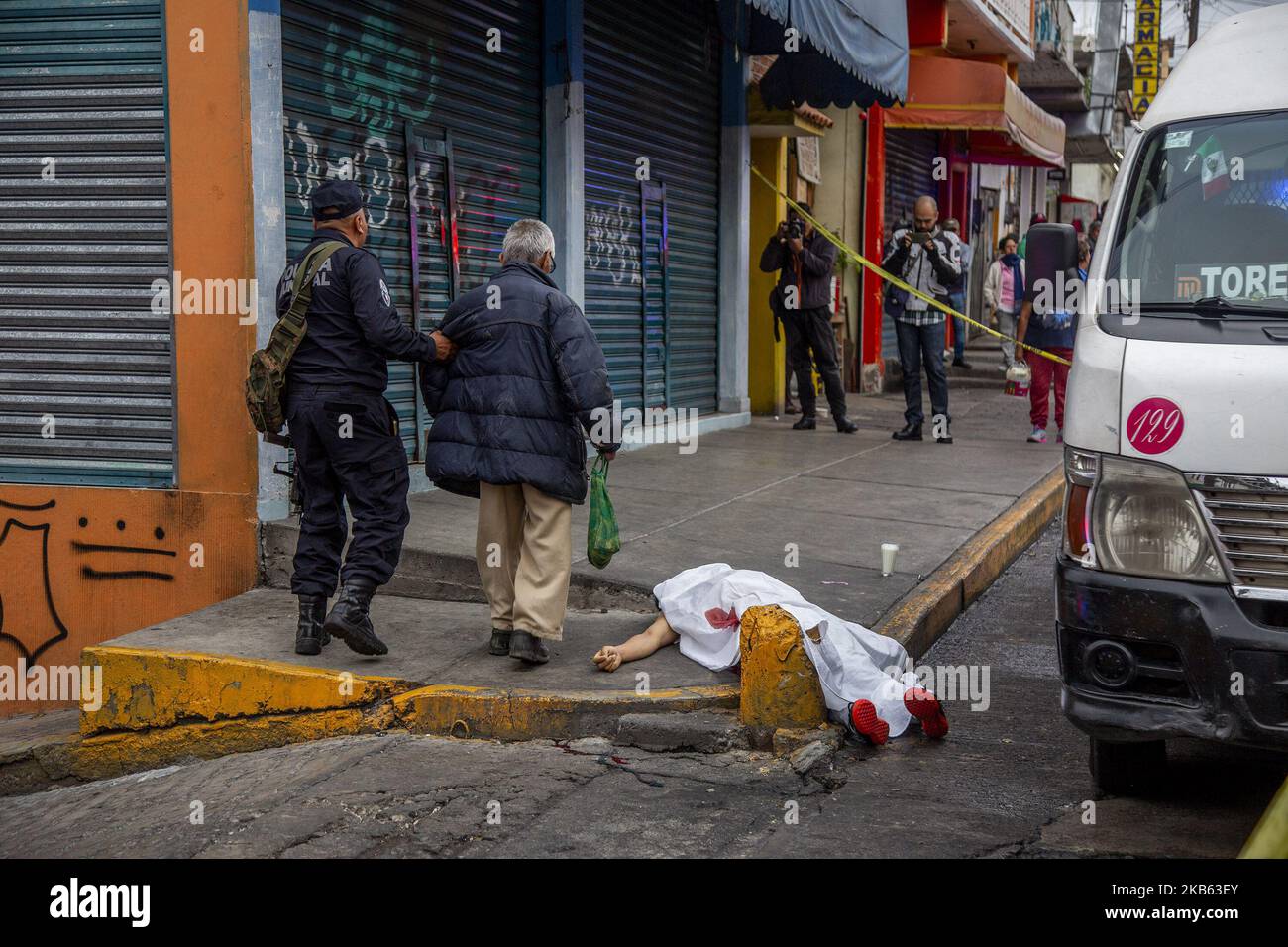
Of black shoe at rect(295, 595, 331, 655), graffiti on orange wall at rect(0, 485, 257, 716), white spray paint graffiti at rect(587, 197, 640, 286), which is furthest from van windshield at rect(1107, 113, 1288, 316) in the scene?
white spray paint graffiti at rect(587, 197, 640, 286)

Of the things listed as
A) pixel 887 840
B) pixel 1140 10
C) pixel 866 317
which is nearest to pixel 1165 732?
pixel 887 840

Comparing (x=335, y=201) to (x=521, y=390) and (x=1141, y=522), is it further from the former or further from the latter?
(x=1141, y=522)

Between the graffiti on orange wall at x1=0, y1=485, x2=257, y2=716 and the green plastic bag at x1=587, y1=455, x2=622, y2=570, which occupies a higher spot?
the green plastic bag at x1=587, y1=455, x2=622, y2=570

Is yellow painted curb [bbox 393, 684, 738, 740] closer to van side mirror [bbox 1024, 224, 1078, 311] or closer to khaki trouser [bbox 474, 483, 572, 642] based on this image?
khaki trouser [bbox 474, 483, 572, 642]

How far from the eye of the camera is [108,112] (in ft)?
22.0

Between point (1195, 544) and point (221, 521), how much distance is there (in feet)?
Result: 15.2

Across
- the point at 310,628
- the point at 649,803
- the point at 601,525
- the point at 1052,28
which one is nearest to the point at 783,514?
the point at 601,525

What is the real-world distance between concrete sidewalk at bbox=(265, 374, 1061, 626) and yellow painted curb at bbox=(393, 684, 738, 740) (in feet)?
3.74

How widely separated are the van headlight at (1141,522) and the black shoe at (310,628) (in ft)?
10.00

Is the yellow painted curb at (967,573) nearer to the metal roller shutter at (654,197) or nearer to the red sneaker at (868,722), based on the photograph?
the red sneaker at (868,722)

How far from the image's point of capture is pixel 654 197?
443 inches

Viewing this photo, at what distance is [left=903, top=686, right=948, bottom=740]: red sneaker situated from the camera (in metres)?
5.00

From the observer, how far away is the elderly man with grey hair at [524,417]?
5.27 m
